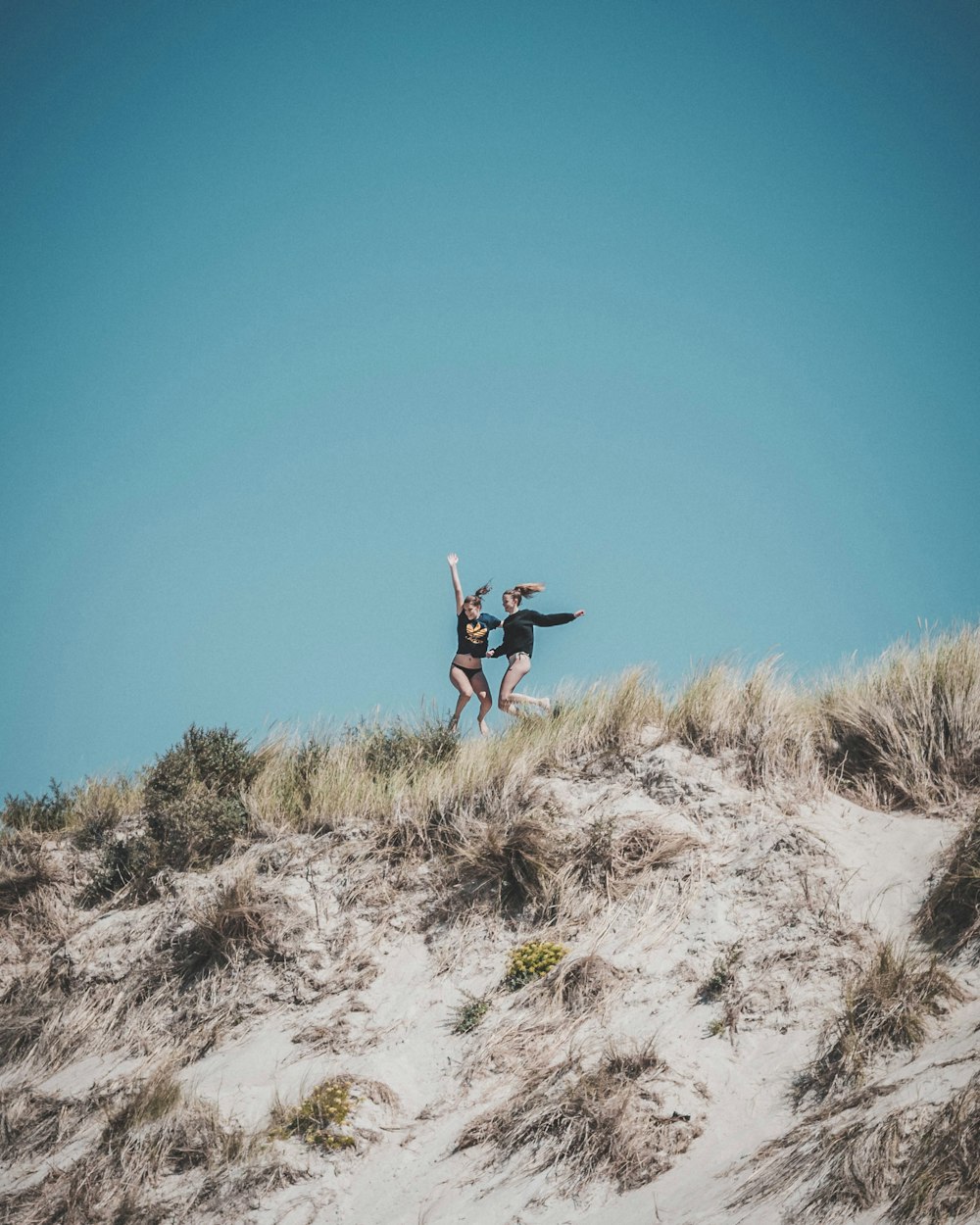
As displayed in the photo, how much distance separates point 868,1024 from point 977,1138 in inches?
76.8

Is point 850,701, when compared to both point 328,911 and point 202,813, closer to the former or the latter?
point 328,911

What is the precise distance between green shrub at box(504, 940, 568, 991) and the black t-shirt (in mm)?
4787

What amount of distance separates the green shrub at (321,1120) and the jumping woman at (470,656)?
5534 mm

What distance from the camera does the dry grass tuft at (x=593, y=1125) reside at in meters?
Result: 5.66

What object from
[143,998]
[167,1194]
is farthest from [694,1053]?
[143,998]

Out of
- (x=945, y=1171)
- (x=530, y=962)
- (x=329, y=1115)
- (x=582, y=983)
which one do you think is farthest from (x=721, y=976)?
(x=329, y=1115)

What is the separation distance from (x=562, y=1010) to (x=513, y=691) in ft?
16.8

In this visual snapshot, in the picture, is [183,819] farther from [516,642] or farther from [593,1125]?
[593,1125]

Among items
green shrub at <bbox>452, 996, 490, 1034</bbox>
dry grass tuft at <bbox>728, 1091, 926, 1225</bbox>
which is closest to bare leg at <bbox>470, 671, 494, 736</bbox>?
green shrub at <bbox>452, 996, 490, 1034</bbox>

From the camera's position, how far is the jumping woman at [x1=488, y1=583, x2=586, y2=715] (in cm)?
1178

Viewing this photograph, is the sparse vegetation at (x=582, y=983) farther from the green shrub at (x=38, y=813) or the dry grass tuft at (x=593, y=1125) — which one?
the green shrub at (x=38, y=813)

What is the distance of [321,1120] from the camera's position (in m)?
6.78

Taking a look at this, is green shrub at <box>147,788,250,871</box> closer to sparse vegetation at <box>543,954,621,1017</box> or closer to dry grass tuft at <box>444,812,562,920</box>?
dry grass tuft at <box>444,812,562,920</box>

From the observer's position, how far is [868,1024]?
19.5ft
